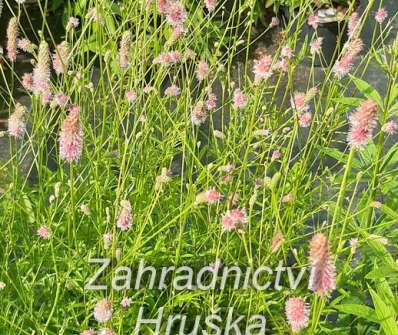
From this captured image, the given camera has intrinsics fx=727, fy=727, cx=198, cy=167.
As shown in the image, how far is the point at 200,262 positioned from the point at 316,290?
0.79 m

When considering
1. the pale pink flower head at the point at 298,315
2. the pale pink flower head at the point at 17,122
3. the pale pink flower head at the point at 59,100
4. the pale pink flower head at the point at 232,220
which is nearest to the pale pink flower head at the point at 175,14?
the pale pink flower head at the point at 59,100

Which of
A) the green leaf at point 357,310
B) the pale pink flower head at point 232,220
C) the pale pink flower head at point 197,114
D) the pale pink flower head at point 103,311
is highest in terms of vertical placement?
the pale pink flower head at point 197,114

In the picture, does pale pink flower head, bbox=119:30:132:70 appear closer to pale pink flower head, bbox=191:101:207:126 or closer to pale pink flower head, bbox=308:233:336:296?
pale pink flower head, bbox=191:101:207:126

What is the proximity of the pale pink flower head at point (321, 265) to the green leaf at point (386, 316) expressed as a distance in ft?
1.27

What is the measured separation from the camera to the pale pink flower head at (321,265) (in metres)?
1.05

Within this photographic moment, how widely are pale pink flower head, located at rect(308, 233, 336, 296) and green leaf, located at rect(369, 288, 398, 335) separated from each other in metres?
0.39

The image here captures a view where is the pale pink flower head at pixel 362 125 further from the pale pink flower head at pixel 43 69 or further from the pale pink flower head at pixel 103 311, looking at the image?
the pale pink flower head at pixel 43 69

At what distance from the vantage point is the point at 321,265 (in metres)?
1.07

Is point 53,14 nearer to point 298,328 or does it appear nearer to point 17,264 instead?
point 17,264

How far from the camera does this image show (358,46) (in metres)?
1.72

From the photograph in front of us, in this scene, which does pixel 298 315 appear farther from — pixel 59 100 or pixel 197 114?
pixel 59 100

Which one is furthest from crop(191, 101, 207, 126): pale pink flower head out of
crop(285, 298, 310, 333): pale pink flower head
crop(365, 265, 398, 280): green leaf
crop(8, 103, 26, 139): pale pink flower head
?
crop(285, 298, 310, 333): pale pink flower head

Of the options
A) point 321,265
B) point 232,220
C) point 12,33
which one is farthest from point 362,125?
point 12,33

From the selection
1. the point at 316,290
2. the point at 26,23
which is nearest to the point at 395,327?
the point at 316,290
